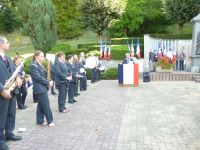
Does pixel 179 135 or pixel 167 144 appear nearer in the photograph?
pixel 167 144

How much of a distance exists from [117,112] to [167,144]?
12.0ft

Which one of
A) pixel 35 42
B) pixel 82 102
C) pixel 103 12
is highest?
pixel 103 12

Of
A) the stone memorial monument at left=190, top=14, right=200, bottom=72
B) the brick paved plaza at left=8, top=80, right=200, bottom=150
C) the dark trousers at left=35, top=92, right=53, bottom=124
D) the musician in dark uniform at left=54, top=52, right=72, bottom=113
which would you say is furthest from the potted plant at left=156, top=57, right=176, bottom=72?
the dark trousers at left=35, top=92, right=53, bottom=124

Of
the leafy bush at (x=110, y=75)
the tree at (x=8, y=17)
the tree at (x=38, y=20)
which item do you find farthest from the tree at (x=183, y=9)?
the tree at (x=8, y=17)

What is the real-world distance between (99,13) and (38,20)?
917 cm

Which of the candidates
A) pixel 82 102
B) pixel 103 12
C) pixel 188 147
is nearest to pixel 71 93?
pixel 82 102

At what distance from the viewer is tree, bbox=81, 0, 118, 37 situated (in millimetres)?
38188

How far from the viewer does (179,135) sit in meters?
8.58

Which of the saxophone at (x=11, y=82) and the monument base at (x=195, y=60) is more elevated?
the saxophone at (x=11, y=82)

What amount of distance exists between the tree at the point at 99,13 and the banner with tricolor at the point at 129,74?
67.1 ft

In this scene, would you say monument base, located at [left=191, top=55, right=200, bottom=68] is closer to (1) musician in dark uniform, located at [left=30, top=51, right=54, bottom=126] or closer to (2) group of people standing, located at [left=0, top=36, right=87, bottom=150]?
(2) group of people standing, located at [left=0, top=36, right=87, bottom=150]

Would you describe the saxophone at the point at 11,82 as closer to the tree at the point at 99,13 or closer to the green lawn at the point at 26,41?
the tree at the point at 99,13

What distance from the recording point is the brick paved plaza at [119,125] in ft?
25.5

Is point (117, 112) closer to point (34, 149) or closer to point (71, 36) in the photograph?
point (34, 149)
